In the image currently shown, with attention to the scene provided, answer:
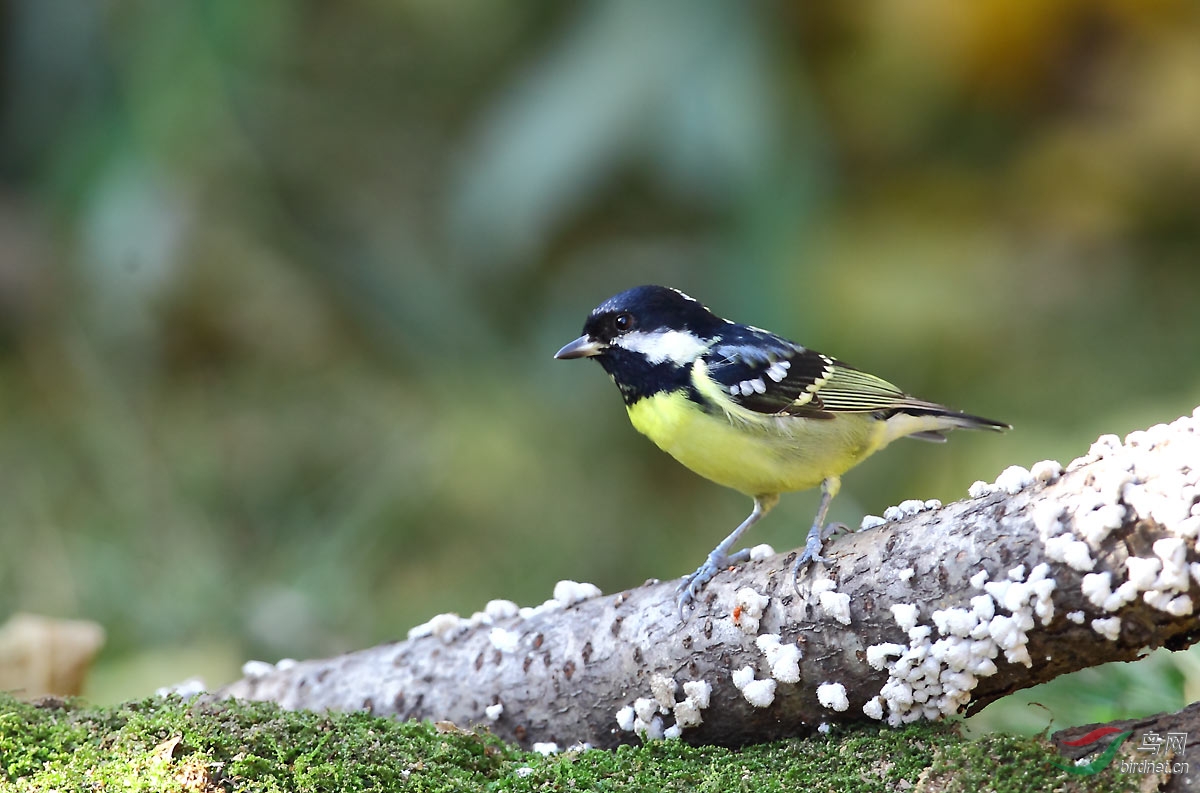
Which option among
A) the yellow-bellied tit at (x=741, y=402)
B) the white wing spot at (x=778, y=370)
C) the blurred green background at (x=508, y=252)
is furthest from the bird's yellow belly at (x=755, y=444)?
the blurred green background at (x=508, y=252)

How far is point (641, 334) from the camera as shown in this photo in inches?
119

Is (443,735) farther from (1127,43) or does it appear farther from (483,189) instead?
(1127,43)

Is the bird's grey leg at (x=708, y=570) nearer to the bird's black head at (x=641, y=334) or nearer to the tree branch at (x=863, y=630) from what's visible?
the tree branch at (x=863, y=630)

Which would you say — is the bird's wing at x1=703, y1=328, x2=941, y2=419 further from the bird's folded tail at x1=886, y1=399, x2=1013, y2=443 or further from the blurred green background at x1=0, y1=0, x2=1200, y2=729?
the blurred green background at x1=0, y1=0, x2=1200, y2=729

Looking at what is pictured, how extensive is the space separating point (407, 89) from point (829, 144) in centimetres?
277

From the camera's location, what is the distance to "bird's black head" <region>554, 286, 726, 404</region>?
2.96m

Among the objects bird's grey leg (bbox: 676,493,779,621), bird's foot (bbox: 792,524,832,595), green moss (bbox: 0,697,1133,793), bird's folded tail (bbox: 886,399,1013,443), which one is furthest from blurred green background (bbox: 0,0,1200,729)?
green moss (bbox: 0,697,1133,793)

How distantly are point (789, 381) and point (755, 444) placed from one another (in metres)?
0.23

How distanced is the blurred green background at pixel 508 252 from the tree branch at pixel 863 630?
8.89 feet

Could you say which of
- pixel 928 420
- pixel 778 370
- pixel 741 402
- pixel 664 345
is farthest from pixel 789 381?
pixel 928 420

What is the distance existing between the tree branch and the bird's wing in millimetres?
575

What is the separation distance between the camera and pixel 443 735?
2121 millimetres

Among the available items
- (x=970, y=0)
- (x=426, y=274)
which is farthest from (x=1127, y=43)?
(x=426, y=274)

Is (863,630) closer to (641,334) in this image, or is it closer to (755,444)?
(755,444)
